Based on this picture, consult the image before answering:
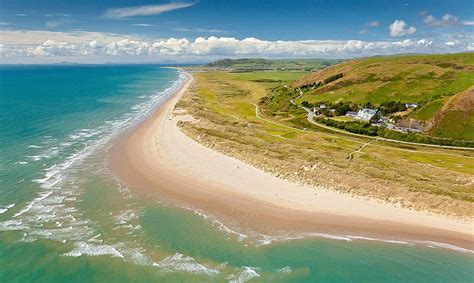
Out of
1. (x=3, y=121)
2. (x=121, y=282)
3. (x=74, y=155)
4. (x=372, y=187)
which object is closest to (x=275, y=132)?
(x=372, y=187)

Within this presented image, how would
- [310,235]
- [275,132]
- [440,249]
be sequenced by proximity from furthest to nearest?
[275,132], [310,235], [440,249]

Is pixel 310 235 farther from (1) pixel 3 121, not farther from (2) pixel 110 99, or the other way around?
(2) pixel 110 99

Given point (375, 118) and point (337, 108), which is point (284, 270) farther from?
point (337, 108)

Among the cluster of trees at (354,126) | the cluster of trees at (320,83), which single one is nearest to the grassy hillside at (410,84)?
the cluster of trees at (320,83)

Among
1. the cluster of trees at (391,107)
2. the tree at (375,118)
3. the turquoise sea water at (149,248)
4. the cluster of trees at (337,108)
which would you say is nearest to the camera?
the turquoise sea water at (149,248)

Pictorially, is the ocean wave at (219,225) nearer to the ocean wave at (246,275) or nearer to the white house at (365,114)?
the ocean wave at (246,275)

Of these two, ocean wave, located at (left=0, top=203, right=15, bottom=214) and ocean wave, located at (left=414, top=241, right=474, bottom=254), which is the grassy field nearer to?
ocean wave, located at (left=414, top=241, right=474, bottom=254)

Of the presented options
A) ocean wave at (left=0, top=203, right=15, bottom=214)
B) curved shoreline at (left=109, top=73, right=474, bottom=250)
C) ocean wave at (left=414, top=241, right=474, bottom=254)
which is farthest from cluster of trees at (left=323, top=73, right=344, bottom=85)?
ocean wave at (left=0, top=203, right=15, bottom=214)
